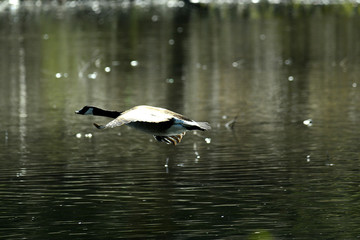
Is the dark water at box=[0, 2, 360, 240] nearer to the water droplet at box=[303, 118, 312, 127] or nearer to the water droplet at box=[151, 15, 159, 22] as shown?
the water droplet at box=[303, 118, 312, 127]

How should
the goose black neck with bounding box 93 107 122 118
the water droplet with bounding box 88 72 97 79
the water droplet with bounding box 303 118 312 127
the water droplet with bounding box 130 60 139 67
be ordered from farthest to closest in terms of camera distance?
the water droplet with bounding box 130 60 139 67
the water droplet with bounding box 88 72 97 79
the water droplet with bounding box 303 118 312 127
the goose black neck with bounding box 93 107 122 118

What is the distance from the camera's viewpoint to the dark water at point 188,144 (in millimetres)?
17469

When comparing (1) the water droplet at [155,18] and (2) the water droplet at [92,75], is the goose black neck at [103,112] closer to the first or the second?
(2) the water droplet at [92,75]

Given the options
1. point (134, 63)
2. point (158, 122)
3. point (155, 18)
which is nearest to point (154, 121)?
point (158, 122)

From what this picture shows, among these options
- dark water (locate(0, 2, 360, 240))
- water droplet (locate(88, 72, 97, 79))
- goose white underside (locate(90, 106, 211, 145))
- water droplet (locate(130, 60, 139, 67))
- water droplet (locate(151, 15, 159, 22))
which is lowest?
water droplet (locate(151, 15, 159, 22))

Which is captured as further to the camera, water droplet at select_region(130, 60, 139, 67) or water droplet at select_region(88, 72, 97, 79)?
water droplet at select_region(130, 60, 139, 67)

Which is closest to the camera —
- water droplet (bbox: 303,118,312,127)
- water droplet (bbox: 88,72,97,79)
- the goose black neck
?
the goose black neck

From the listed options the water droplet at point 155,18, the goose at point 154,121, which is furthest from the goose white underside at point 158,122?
the water droplet at point 155,18

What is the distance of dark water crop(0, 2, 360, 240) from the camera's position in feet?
57.3

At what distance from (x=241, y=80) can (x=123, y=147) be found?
17086 millimetres

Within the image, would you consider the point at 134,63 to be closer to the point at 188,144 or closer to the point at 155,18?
the point at 188,144

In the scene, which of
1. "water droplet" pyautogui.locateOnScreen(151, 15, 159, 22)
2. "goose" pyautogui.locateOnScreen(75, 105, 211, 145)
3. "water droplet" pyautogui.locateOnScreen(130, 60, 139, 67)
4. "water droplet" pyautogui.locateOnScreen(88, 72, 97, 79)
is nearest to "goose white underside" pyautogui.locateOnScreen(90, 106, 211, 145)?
"goose" pyautogui.locateOnScreen(75, 105, 211, 145)

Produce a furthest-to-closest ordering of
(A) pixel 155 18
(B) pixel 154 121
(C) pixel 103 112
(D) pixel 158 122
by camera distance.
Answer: (A) pixel 155 18, (C) pixel 103 112, (D) pixel 158 122, (B) pixel 154 121

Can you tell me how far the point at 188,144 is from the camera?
26.6m
